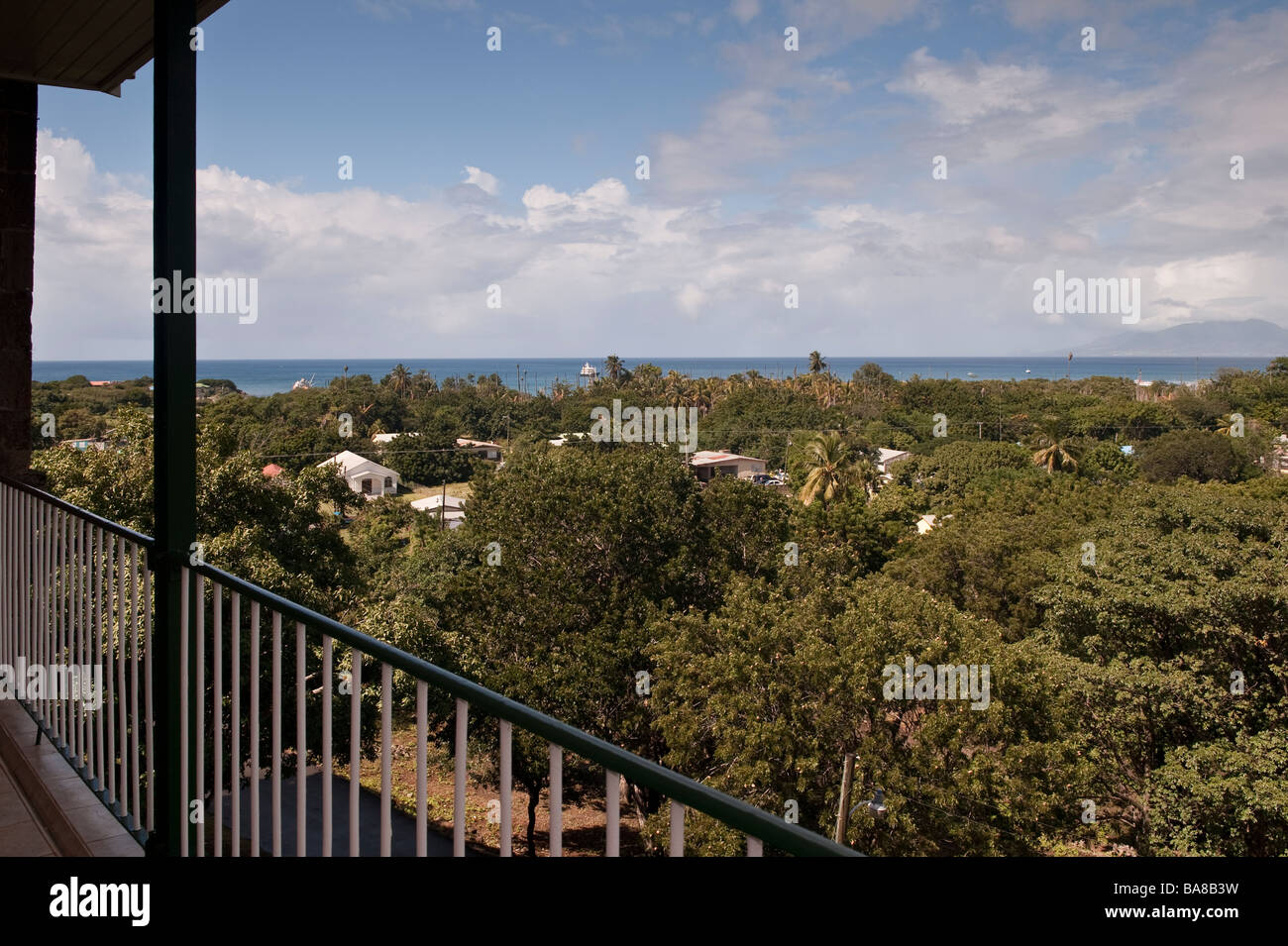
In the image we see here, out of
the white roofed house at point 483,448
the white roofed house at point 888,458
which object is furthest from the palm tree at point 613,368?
the white roofed house at point 888,458

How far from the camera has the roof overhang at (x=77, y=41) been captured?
8.43 ft

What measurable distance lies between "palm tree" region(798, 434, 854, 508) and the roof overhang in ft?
97.1

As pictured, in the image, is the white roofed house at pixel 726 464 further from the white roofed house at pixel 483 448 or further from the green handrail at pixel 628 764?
the green handrail at pixel 628 764

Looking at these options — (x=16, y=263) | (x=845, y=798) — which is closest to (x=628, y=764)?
(x=16, y=263)

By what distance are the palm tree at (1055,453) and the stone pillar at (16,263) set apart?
3948 centimetres

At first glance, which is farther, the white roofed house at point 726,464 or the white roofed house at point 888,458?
the white roofed house at point 726,464

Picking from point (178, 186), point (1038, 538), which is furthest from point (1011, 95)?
point (178, 186)

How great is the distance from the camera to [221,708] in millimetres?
1558

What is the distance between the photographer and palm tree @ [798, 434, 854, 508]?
32.0 m

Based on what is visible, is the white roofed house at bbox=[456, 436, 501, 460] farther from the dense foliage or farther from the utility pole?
the utility pole

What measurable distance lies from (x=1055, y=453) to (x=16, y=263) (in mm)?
40555

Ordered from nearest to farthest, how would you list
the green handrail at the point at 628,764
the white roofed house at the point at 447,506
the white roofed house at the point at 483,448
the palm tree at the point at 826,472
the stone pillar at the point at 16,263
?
the green handrail at the point at 628,764 < the stone pillar at the point at 16,263 < the palm tree at the point at 826,472 < the white roofed house at the point at 447,506 < the white roofed house at the point at 483,448

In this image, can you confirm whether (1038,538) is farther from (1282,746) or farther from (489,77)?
(489,77)
